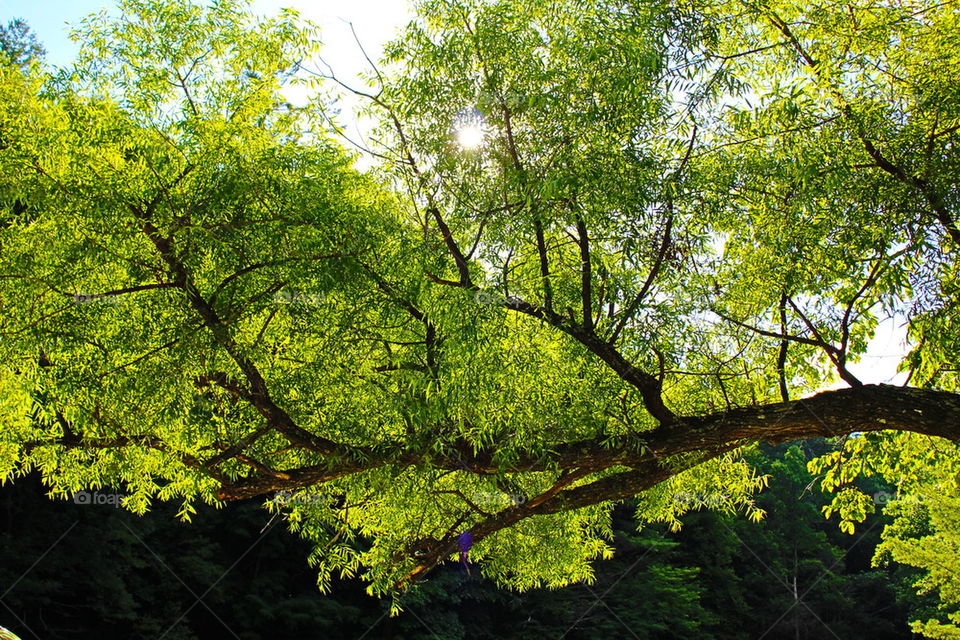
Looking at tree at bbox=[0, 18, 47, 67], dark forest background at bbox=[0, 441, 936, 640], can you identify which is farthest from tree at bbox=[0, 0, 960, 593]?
tree at bbox=[0, 18, 47, 67]

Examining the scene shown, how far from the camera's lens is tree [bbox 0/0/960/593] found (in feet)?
14.9

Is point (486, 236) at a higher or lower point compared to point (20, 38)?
lower

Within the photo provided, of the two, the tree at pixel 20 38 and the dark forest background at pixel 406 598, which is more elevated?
the tree at pixel 20 38

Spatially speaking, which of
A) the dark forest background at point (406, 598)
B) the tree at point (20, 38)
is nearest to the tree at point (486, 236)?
the dark forest background at point (406, 598)

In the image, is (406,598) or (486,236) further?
(406,598)

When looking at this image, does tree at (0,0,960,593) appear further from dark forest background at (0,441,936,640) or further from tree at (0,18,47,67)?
tree at (0,18,47,67)

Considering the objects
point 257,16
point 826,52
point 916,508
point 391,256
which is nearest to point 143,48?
point 257,16

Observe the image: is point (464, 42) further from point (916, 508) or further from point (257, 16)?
point (916, 508)

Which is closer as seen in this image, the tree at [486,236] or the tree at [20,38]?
the tree at [486,236]

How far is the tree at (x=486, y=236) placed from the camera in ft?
14.9

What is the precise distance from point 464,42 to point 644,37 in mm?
1058

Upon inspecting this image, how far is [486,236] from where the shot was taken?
4871 mm

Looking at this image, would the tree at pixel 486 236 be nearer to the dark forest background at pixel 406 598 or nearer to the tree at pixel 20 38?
the dark forest background at pixel 406 598

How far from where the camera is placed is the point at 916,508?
47.9 feet
